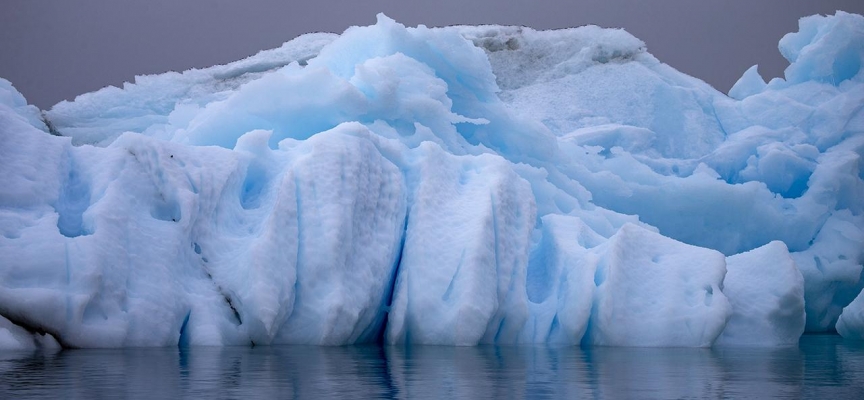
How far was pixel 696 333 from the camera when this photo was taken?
9328 mm

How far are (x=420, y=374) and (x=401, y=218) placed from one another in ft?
14.4

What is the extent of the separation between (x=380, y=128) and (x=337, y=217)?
2758mm

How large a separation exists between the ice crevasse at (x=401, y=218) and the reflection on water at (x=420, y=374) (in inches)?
29.0

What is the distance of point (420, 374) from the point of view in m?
5.44

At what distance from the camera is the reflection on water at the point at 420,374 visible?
4.39 metres

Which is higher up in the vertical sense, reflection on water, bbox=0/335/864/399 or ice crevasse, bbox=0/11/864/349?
ice crevasse, bbox=0/11/864/349

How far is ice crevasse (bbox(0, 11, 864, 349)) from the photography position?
8.09 m

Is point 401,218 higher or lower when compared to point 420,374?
higher

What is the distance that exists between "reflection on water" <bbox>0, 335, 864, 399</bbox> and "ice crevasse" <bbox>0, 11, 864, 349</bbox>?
737 mm

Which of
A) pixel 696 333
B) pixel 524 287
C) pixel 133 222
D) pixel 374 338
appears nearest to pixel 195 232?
pixel 133 222

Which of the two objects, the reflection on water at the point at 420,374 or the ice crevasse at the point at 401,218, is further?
the ice crevasse at the point at 401,218

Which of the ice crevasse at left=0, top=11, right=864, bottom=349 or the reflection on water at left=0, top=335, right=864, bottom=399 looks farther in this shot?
the ice crevasse at left=0, top=11, right=864, bottom=349

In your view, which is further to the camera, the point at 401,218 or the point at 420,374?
the point at 401,218

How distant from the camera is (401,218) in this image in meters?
9.76
